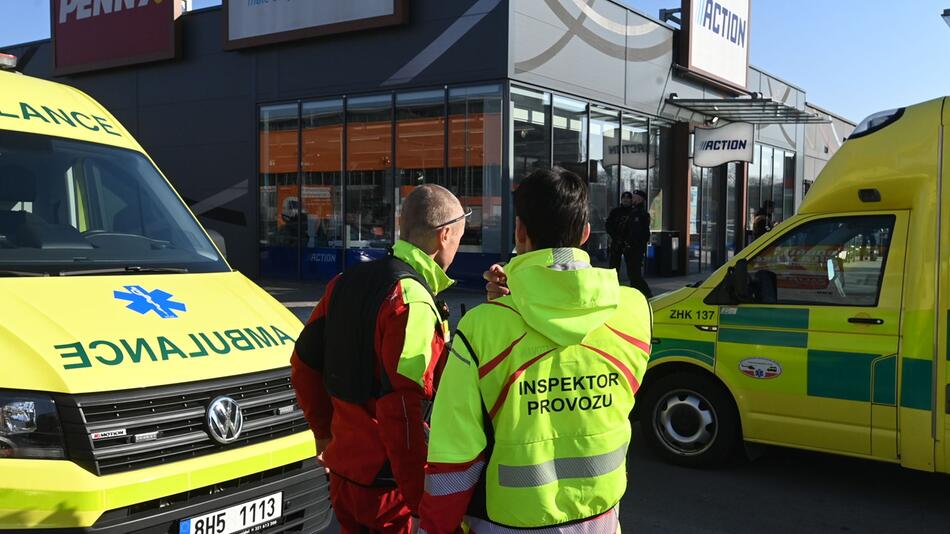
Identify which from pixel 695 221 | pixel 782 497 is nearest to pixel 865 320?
pixel 782 497

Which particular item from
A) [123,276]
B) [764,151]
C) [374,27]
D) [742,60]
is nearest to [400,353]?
[123,276]

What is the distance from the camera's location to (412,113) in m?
14.1

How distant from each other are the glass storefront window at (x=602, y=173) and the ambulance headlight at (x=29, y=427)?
40.0 ft

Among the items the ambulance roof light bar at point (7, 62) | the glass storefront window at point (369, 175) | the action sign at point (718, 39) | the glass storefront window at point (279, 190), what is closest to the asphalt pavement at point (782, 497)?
the ambulance roof light bar at point (7, 62)

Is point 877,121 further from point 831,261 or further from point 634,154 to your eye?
point 634,154

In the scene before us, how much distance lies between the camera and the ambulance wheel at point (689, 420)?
201 inches

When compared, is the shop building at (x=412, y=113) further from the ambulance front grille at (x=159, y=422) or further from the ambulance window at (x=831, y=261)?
the ambulance front grille at (x=159, y=422)

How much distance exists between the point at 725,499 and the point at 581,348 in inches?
131

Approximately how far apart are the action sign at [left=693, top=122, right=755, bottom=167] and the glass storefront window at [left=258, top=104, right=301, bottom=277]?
29.0 feet

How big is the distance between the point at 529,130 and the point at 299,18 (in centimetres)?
509

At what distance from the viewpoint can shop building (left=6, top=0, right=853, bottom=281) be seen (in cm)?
1325

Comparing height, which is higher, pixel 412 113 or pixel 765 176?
pixel 412 113

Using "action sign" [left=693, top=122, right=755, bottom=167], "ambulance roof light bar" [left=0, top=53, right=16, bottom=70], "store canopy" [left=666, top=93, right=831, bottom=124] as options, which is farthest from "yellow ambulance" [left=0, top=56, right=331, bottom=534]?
"action sign" [left=693, top=122, right=755, bottom=167]

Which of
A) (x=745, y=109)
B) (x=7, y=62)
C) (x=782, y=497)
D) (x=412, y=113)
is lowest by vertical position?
(x=782, y=497)
